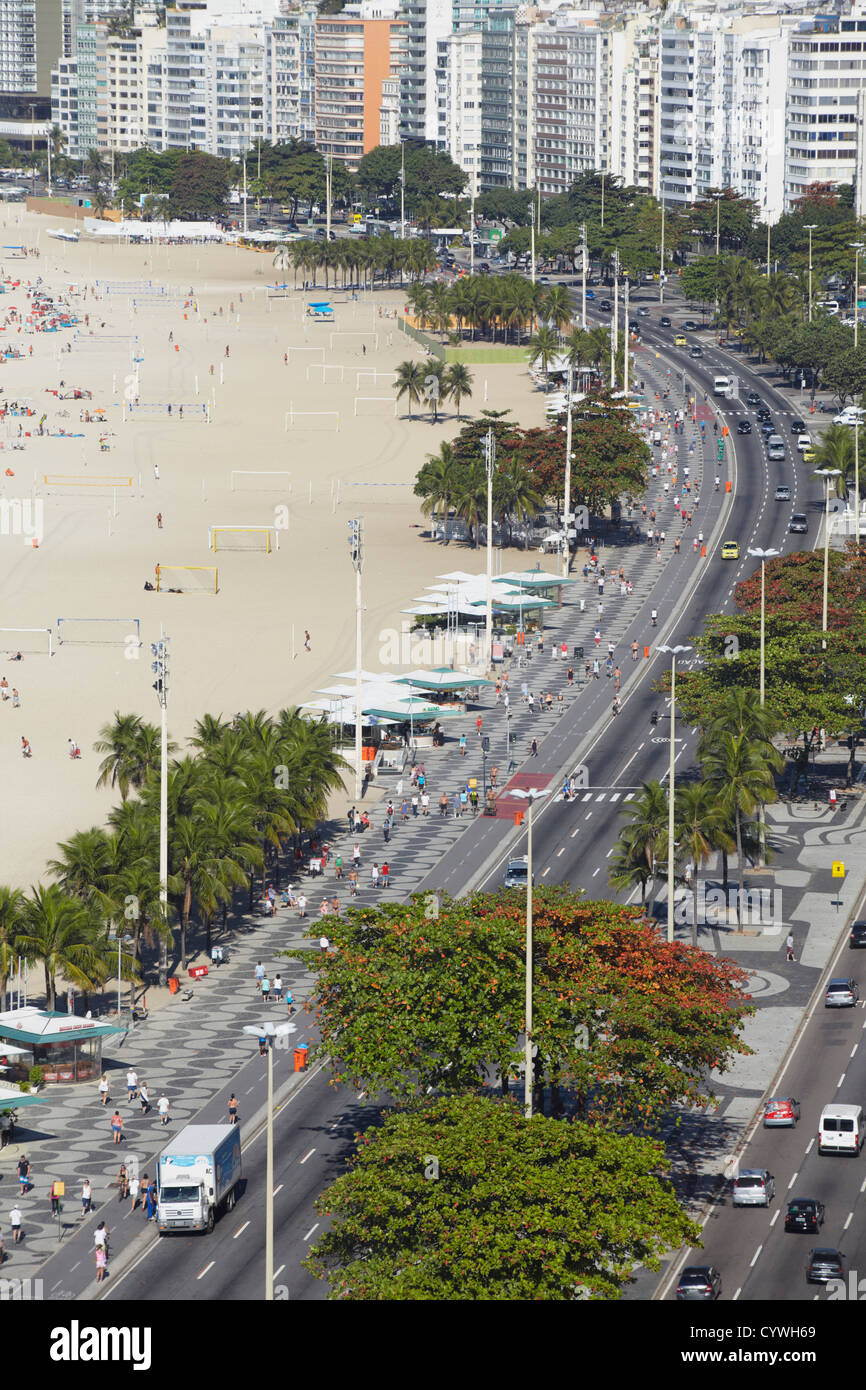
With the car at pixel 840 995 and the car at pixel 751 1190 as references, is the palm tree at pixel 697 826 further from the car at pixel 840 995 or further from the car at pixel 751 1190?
the car at pixel 751 1190

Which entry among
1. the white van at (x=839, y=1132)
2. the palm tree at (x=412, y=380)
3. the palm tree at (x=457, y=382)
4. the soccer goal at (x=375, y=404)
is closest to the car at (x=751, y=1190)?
the white van at (x=839, y=1132)

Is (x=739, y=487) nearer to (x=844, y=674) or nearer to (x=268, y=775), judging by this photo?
(x=844, y=674)

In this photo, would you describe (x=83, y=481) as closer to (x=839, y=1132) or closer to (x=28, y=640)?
(x=28, y=640)

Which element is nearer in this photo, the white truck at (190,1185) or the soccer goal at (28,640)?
the white truck at (190,1185)

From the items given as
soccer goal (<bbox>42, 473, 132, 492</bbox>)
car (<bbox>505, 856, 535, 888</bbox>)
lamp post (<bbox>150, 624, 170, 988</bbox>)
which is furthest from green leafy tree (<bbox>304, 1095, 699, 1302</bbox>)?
soccer goal (<bbox>42, 473, 132, 492</bbox>)

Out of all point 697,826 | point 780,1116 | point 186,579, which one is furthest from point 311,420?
point 780,1116
